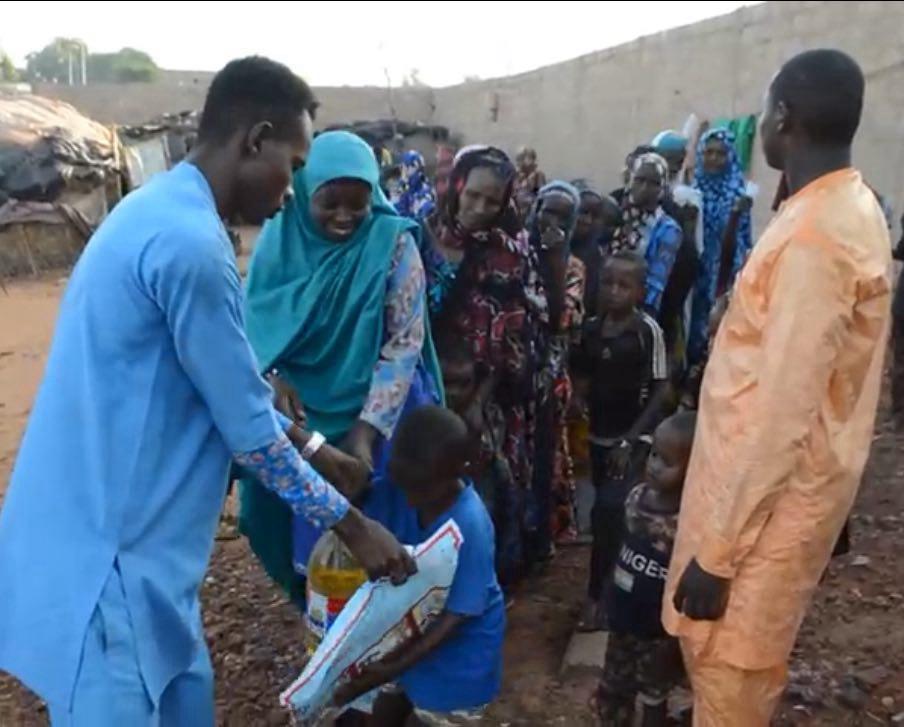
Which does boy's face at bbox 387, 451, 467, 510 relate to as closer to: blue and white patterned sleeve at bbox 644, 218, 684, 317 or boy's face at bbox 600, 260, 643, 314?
boy's face at bbox 600, 260, 643, 314

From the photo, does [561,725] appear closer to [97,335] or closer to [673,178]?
[97,335]

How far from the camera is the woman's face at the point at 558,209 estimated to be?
176 inches

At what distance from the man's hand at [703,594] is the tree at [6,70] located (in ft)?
69.7

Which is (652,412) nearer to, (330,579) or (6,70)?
(330,579)

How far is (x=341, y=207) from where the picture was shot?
2.82 m

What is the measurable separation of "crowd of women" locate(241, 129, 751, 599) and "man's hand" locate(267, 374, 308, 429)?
19 mm

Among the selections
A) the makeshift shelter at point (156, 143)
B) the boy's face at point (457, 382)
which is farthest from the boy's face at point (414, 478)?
the makeshift shelter at point (156, 143)

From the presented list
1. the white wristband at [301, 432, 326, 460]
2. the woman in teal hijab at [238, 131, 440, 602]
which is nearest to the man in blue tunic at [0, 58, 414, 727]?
the white wristband at [301, 432, 326, 460]

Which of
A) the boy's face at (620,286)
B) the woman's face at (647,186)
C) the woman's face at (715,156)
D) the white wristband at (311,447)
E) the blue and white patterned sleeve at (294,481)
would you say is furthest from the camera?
Result: the woman's face at (715,156)

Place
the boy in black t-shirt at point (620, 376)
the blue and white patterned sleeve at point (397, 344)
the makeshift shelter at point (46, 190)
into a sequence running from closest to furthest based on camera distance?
the blue and white patterned sleeve at point (397, 344), the boy in black t-shirt at point (620, 376), the makeshift shelter at point (46, 190)

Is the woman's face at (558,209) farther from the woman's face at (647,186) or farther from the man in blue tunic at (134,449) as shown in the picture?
the man in blue tunic at (134,449)

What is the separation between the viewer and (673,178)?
257 inches

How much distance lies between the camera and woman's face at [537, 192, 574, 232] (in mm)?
4463

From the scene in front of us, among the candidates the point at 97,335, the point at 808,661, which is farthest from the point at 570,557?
the point at 97,335
